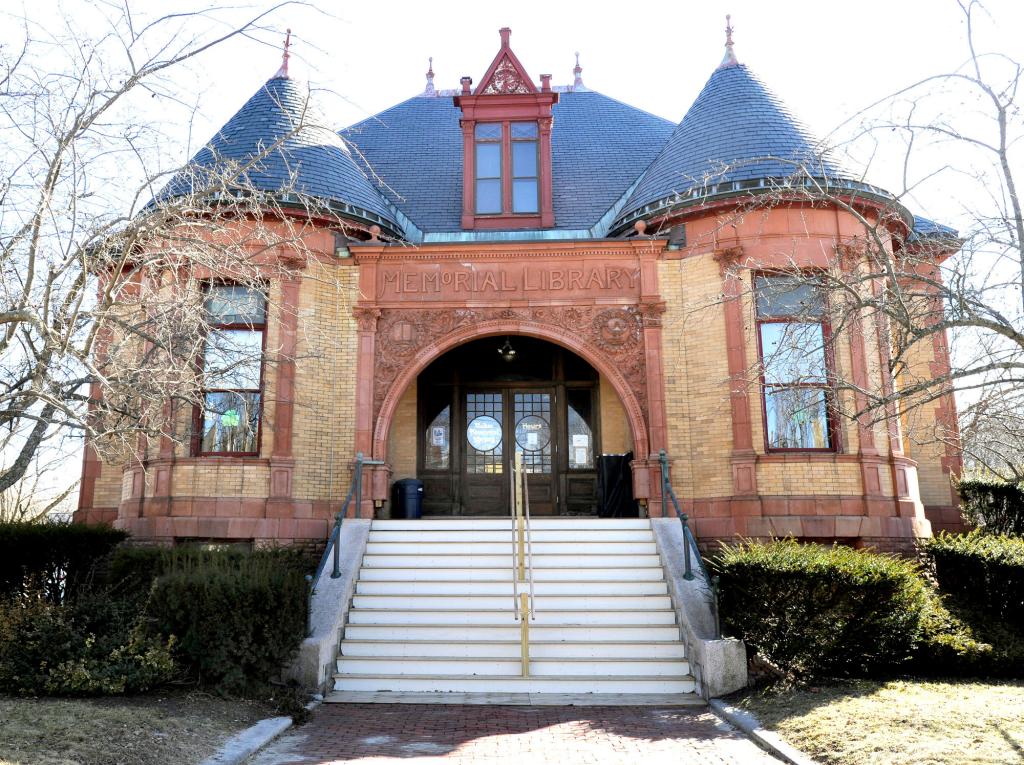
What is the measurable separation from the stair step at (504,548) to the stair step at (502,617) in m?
1.26

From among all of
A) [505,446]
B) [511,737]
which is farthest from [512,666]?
[505,446]

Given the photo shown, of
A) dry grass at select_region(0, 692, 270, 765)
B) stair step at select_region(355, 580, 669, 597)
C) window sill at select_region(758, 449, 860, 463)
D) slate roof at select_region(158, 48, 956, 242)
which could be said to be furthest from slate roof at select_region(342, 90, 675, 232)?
dry grass at select_region(0, 692, 270, 765)

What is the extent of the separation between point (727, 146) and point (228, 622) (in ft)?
34.0

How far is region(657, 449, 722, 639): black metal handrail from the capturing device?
8766 millimetres

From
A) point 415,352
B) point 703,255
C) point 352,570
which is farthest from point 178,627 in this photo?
point 703,255

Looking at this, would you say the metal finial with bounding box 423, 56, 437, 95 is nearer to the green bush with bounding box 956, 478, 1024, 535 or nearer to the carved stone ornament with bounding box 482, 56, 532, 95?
the carved stone ornament with bounding box 482, 56, 532, 95

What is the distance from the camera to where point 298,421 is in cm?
1241

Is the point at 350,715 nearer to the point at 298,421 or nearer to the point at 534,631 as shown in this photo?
the point at 534,631

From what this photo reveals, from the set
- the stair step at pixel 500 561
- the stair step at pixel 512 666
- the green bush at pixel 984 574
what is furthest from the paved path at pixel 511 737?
the green bush at pixel 984 574

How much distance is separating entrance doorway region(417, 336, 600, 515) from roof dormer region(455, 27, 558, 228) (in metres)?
2.41

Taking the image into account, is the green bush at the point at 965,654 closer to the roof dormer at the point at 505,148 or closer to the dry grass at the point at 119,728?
the dry grass at the point at 119,728

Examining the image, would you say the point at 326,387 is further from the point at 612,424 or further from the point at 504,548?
the point at 612,424

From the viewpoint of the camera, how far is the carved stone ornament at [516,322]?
1281cm

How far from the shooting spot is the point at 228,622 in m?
7.64
